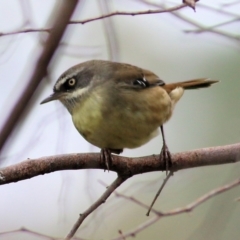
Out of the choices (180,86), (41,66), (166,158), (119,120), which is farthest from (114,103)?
(41,66)

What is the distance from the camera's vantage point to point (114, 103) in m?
3.54

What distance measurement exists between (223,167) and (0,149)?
253 cm

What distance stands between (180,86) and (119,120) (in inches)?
45.4

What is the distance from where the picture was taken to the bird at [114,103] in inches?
137

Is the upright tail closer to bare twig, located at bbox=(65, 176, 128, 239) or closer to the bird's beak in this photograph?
the bird's beak

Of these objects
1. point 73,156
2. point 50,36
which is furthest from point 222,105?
point 50,36

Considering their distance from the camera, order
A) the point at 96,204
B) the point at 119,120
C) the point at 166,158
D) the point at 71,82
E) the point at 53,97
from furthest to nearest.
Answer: the point at 71,82
the point at 53,97
the point at 119,120
the point at 166,158
the point at 96,204

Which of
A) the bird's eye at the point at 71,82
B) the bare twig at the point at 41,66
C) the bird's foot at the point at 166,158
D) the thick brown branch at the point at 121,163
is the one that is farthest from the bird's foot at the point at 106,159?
the bare twig at the point at 41,66

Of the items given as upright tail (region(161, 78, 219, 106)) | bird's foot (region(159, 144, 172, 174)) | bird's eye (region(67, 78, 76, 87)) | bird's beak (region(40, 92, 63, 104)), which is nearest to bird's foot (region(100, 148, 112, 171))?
bird's foot (region(159, 144, 172, 174))

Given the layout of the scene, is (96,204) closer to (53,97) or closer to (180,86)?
(53,97)

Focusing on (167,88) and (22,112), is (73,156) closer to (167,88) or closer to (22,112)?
(22,112)

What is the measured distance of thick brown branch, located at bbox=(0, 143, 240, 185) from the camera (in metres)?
2.60

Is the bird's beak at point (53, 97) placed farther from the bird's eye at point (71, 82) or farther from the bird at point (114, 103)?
the bird's eye at point (71, 82)

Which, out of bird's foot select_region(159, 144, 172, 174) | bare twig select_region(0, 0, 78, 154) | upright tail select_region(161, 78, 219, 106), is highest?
bare twig select_region(0, 0, 78, 154)
